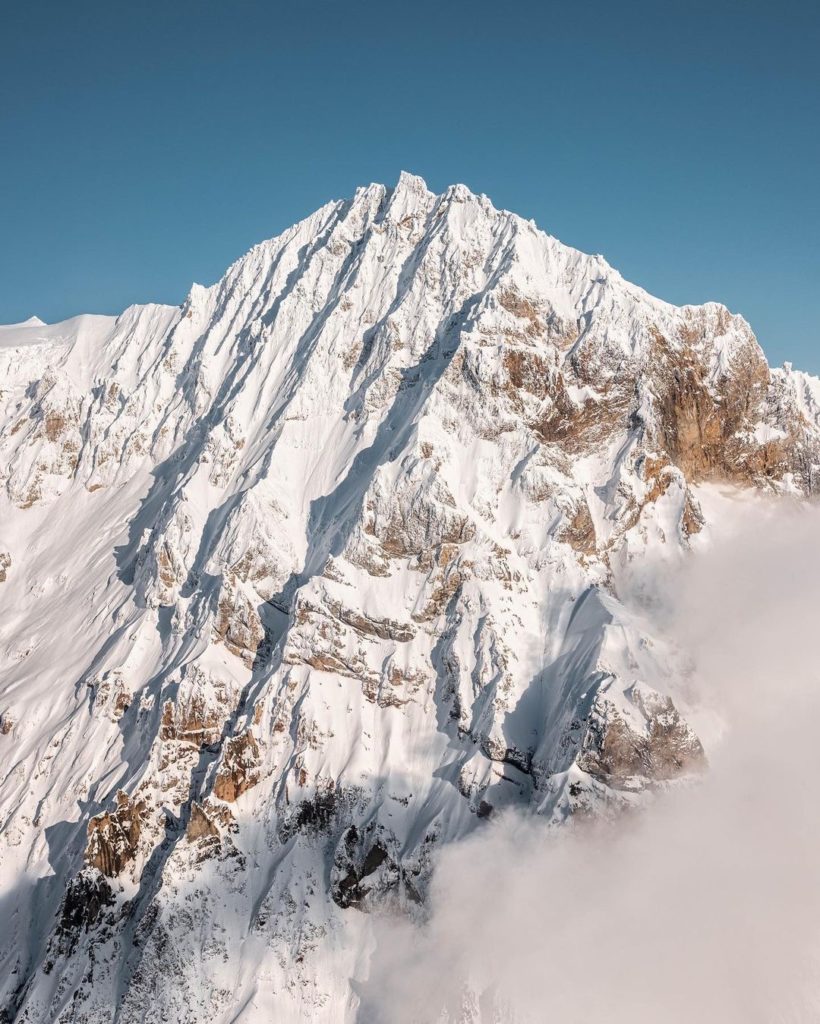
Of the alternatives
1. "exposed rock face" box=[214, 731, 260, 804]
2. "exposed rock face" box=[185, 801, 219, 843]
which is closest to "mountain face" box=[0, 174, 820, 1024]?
"exposed rock face" box=[185, 801, 219, 843]

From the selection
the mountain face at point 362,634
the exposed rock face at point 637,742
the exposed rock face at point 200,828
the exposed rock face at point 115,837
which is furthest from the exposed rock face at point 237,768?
the exposed rock face at point 637,742

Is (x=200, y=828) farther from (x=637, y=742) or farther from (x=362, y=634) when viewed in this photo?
(x=637, y=742)

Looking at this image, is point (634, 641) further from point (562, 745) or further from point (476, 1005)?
point (476, 1005)

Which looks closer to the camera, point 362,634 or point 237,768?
point 237,768

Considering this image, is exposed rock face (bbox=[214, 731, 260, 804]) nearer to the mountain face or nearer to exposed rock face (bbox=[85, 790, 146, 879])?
the mountain face

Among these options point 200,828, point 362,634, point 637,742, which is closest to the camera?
point 637,742

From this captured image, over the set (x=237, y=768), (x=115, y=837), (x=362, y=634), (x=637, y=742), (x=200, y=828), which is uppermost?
(x=362, y=634)

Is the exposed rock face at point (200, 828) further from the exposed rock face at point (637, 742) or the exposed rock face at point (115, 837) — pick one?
the exposed rock face at point (637, 742)

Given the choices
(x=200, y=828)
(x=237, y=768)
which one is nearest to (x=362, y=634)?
(x=237, y=768)
